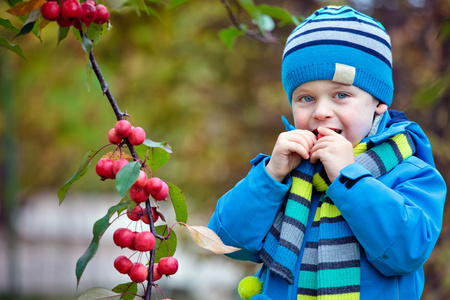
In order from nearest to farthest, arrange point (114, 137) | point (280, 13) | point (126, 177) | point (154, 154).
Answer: point (126, 177)
point (114, 137)
point (154, 154)
point (280, 13)

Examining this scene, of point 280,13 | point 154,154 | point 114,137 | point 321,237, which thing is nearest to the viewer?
point 114,137

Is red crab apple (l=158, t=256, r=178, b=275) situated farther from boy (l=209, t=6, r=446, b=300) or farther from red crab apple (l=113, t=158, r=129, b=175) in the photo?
boy (l=209, t=6, r=446, b=300)

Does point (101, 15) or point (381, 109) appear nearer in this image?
point (101, 15)

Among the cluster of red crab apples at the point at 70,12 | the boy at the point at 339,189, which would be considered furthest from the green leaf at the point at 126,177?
the boy at the point at 339,189

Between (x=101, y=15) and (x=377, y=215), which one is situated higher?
(x=101, y=15)

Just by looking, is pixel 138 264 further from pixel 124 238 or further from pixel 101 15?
pixel 101 15

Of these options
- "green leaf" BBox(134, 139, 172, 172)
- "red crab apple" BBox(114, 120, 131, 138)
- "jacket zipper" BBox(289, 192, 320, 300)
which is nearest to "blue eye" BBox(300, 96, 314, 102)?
"jacket zipper" BBox(289, 192, 320, 300)

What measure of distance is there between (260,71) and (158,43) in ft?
3.13

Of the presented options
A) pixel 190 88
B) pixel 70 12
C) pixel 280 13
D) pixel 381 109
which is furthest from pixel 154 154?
pixel 190 88

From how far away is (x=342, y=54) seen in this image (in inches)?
53.2

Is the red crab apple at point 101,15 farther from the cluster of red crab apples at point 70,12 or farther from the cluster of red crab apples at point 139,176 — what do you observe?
the cluster of red crab apples at point 139,176

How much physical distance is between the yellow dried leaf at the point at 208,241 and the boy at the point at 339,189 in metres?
0.26

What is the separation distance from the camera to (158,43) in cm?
472

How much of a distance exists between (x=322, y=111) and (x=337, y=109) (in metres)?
0.04
